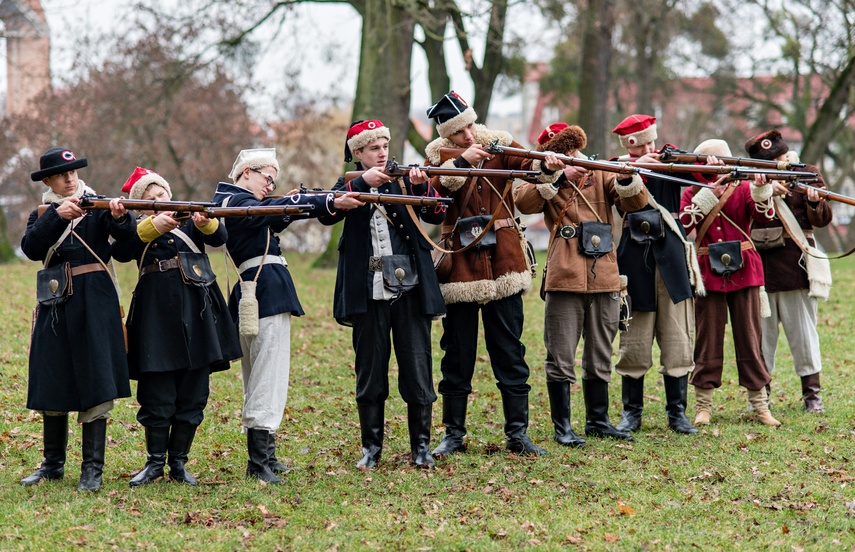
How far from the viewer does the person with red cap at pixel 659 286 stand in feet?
25.4

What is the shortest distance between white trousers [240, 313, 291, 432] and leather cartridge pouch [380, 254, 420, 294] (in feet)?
2.33

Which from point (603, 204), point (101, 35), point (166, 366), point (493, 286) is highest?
point (101, 35)

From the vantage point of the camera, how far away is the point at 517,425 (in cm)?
721

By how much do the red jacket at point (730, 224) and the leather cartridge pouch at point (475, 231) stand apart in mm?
2030

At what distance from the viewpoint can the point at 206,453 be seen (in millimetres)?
7379

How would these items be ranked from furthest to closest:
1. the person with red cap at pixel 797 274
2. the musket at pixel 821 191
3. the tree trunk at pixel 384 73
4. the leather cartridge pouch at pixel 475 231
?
the tree trunk at pixel 384 73
the person with red cap at pixel 797 274
the musket at pixel 821 191
the leather cartridge pouch at pixel 475 231

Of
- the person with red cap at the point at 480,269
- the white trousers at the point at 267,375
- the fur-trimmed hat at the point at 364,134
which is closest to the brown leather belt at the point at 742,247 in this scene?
the person with red cap at the point at 480,269

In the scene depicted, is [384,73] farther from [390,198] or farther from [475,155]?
[390,198]

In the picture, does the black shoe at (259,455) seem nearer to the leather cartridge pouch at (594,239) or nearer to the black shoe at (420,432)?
the black shoe at (420,432)

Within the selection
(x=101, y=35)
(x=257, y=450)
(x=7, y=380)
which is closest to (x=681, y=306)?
(x=257, y=450)

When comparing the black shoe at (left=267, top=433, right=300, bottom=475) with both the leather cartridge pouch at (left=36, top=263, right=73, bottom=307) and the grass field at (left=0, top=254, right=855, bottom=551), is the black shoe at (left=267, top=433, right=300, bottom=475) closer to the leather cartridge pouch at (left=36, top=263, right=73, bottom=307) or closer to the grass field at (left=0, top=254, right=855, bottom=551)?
the grass field at (left=0, top=254, right=855, bottom=551)

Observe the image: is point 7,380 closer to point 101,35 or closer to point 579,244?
point 579,244

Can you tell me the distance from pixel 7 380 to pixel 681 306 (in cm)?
627

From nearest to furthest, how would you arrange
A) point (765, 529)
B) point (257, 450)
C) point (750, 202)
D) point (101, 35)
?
point (765, 529)
point (257, 450)
point (750, 202)
point (101, 35)
